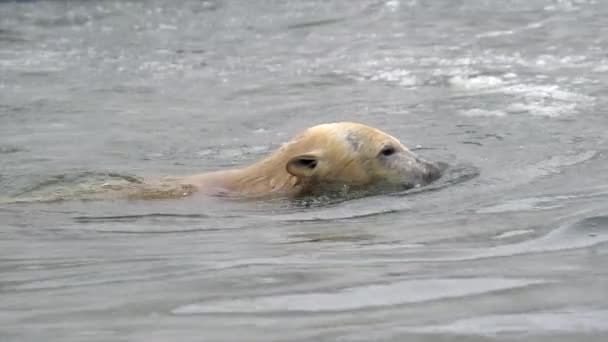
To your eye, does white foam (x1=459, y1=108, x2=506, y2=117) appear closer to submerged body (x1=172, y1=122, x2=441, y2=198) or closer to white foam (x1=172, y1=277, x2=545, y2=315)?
submerged body (x1=172, y1=122, x2=441, y2=198)

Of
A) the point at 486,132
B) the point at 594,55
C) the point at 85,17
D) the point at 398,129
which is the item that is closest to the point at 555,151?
the point at 486,132

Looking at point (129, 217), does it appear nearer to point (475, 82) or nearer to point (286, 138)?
point (286, 138)

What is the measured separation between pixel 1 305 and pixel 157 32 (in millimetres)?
12964

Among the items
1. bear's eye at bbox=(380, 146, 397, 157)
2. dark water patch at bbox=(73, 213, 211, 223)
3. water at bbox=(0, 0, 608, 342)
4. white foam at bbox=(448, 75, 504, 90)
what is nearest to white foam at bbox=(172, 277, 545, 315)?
water at bbox=(0, 0, 608, 342)

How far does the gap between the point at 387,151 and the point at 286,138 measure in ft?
7.27

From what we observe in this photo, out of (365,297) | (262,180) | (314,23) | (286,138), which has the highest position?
(365,297)

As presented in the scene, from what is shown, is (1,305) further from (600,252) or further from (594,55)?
(594,55)

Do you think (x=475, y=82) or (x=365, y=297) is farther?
(x=475, y=82)

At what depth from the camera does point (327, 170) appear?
744cm

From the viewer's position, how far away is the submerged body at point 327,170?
7.36 metres

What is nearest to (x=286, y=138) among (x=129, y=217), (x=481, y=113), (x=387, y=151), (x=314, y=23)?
(x=481, y=113)

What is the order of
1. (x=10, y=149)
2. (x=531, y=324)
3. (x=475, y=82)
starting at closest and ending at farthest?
1. (x=531, y=324)
2. (x=10, y=149)
3. (x=475, y=82)

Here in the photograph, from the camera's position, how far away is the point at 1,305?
3.91 metres

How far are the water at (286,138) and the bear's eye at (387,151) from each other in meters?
0.56
